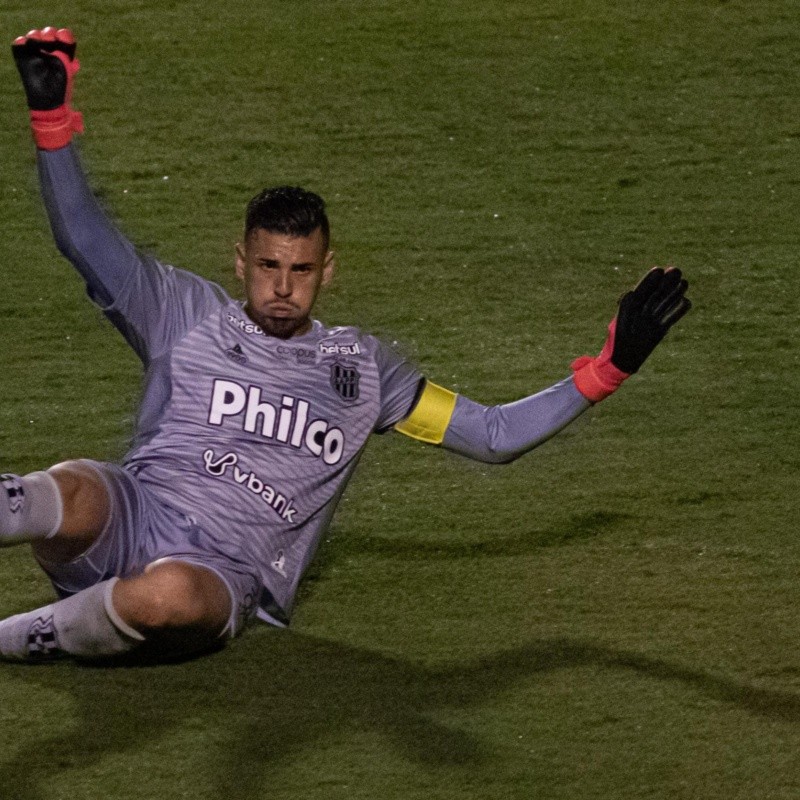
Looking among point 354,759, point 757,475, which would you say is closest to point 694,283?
point 757,475

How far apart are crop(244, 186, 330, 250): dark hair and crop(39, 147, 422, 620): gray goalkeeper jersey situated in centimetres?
20

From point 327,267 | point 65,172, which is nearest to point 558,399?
point 327,267

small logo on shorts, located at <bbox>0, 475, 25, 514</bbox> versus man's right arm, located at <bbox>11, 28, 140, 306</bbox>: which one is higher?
man's right arm, located at <bbox>11, 28, 140, 306</bbox>

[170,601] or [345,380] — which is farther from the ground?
[345,380]

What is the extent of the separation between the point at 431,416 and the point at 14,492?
0.97 meters

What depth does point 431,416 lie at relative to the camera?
415 centimetres

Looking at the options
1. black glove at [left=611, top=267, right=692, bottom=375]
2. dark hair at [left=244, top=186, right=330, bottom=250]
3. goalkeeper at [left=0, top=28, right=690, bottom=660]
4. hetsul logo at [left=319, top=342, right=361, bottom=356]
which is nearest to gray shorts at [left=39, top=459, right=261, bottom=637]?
goalkeeper at [left=0, top=28, right=690, bottom=660]

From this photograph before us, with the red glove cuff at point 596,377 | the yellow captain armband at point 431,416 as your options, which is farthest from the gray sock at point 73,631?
the red glove cuff at point 596,377

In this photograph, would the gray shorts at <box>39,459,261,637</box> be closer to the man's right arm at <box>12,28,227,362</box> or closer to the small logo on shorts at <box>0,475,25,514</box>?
the small logo on shorts at <box>0,475,25,514</box>

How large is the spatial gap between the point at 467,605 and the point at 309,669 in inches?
19.5

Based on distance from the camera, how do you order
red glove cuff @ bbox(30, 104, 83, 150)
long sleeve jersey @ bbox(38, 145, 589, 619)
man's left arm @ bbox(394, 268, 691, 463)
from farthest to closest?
man's left arm @ bbox(394, 268, 691, 463), long sleeve jersey @ bbox(38, 145, 589, 619), red glove cuff @ bbox(30, 104, 83, 150)

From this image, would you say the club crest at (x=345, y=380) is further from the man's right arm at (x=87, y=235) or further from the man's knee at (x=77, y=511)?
the man's knee at (x=77, y=511)

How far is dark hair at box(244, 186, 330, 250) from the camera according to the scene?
4023 mm

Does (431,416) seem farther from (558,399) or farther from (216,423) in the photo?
(216,423)
